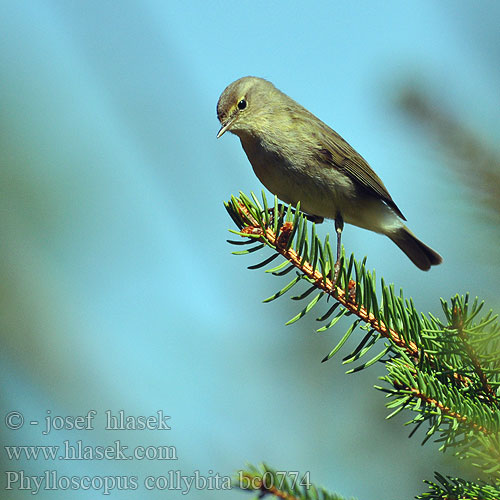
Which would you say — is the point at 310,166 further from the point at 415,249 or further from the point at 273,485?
the point at 273,485

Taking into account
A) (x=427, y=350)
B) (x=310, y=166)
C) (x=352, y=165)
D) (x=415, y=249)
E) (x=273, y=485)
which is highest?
(x=352, y=165)

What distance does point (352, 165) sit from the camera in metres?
4.34

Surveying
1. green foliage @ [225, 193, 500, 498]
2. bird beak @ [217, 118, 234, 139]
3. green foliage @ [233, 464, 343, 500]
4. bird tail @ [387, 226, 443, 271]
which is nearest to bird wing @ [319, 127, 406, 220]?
bird tail @ [387, 226, 443, 271]

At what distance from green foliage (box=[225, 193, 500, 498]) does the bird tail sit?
216 centimetres

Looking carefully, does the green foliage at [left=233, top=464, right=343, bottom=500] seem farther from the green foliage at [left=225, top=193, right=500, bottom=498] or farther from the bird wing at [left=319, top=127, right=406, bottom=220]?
the bird wing at [left=319, top=127, right=406, bottom=220]

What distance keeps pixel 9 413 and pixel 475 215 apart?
2766 mm

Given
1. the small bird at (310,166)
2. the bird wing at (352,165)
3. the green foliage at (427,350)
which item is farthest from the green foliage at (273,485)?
the bird wing at (352,165)

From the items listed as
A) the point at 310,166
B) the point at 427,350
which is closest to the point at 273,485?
the point at 427,350

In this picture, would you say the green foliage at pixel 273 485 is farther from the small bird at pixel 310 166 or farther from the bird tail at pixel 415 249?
the bird tail at pixel 415 249

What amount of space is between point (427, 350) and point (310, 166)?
2288 millimetres

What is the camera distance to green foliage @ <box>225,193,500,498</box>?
1.68m

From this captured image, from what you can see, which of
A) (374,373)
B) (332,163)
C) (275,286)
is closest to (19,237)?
(275,286)

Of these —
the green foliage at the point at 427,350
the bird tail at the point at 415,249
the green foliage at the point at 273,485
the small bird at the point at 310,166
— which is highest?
the small bird at the point at 310,166

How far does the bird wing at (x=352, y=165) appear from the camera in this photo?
4219 mm
